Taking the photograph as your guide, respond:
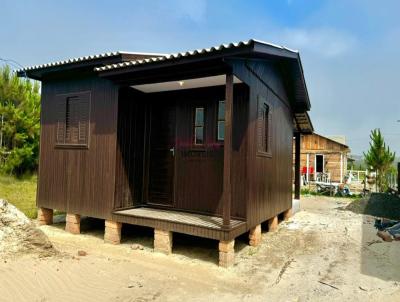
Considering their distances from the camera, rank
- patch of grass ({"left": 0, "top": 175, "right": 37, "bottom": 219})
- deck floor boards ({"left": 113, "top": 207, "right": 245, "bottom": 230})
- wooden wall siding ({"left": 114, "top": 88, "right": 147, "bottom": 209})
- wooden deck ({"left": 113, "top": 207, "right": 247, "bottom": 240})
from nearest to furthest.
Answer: wooden deck ({"left": 113, "top": 207, "right": 247, "bottom": 240}), deck floor boards ({"left": 113, "top": 207, "right": 245, "bottom": 230}), wooden wall siding ({"left": 114, "top": 88, "right": 147, "bottom": 209}), patch of grass ({"left": 0, "top": 175, "right": 37, "bottom": 219})

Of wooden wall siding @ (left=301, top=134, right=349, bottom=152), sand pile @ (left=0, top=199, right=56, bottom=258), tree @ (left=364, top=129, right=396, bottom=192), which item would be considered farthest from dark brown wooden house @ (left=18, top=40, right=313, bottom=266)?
wooden wall siding @ (left=301, top=134, right=349, bottom=152)

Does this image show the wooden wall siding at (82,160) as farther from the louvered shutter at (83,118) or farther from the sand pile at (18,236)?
the sand pile at (18,236)

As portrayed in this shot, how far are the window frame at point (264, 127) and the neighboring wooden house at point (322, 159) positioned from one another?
16.9 meters

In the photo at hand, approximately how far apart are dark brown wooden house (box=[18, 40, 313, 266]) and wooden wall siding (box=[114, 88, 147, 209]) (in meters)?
0.02

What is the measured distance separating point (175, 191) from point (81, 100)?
289 centimetres

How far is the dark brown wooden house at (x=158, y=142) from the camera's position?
582 centimetres

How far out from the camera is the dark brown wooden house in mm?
5816

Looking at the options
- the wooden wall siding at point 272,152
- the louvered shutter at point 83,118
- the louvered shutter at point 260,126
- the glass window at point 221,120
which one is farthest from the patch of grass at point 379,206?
the louvered shutter at point 83,118

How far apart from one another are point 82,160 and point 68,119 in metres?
1.08

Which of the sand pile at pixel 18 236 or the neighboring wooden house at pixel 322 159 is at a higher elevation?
the neighboring wooden house at pixel 322 159

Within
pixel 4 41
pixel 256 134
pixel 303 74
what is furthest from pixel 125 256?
pixel 4 41

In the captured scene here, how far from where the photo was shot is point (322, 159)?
24031 millimetres

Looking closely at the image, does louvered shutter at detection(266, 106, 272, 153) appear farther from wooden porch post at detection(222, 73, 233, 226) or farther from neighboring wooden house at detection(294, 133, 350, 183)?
neighboring wooden house at detection(294, 133, 350, 183)

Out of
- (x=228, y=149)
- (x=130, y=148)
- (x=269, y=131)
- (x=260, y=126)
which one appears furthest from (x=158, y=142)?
(x=228, y=149)
